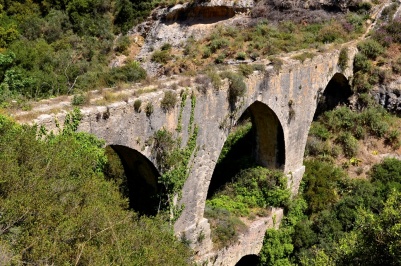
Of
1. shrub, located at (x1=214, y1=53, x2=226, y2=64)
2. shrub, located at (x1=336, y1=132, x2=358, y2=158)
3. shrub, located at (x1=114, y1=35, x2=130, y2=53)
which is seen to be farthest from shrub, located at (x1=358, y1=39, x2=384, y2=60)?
shrub, located at (x1=114, y1=35, x2=130, y2=53)

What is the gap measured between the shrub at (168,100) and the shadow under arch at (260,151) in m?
5.32

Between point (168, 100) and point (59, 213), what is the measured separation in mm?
4953

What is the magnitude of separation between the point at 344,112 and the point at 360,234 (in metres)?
10.5

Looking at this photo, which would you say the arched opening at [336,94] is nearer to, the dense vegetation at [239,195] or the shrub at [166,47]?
the dense vegetation at [239,195]

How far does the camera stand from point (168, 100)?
10.0 meters

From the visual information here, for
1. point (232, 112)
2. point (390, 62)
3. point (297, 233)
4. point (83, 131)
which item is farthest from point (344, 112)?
point (83, 131)

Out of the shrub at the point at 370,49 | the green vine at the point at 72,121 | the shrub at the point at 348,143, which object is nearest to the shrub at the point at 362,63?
the shrub at the point at 370,49

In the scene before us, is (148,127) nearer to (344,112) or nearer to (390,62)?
(344,112)

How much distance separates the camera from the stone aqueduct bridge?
30.6ft

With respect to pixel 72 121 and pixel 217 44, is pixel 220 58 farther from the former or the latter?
pixel 72 121

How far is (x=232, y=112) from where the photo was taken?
12.4 meters

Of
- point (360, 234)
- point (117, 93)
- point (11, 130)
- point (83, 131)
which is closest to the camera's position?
point (11, 130)

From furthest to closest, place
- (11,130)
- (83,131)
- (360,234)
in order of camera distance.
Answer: (360,234) < (83,131) < (11,130)

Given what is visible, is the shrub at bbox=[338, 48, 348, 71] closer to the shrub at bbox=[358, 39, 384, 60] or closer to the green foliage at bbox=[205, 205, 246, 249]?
the shrub at bbox=[358, 39, 384, 60]
